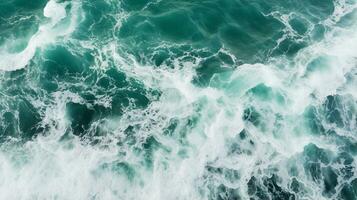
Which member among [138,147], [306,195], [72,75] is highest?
[72,75]

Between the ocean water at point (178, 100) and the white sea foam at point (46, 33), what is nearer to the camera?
the ocean water at point (178, 100)

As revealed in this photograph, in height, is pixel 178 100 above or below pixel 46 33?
below

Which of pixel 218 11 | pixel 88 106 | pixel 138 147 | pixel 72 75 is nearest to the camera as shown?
pixel 138 147

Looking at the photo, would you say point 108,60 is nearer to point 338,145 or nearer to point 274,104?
point 274,104

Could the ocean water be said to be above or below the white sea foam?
below

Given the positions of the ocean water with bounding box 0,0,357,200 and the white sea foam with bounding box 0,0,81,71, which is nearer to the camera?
the ocean water with bounding box 0,0,357,200

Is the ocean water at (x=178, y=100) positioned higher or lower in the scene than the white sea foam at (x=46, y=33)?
lower

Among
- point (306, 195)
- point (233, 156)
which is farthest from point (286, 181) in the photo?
point (233, 156)

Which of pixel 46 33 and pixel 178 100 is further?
pixel 46 33
